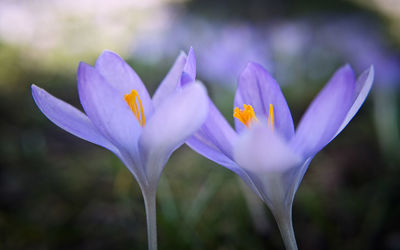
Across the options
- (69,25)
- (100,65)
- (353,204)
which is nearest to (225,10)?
(69,25)

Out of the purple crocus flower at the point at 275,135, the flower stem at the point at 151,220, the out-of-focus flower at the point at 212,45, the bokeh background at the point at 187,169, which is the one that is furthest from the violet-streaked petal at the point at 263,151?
the out-of-focus flower at the point at 212,45

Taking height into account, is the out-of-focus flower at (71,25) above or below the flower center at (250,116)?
below

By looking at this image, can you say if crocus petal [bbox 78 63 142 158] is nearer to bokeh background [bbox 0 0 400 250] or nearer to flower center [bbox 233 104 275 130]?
flower center [bbox 233 104 275 130]

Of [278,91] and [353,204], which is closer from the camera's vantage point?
[278,91]

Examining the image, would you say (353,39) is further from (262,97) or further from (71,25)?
(262,97)

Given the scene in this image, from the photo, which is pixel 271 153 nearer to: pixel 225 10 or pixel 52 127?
pixel 52 127

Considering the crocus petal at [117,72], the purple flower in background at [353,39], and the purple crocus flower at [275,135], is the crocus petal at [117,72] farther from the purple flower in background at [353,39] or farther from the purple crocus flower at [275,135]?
the purple flower in background at [353,39]

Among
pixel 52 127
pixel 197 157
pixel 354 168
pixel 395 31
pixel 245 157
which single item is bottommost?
pixel 52 127

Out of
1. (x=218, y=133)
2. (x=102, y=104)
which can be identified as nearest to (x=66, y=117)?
(x=102, y=104)

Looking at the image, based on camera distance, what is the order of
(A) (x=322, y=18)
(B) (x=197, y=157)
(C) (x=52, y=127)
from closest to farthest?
(B) (x=197, y=157), (C) (x=52, y=127), (A) (x=322, y=18)
